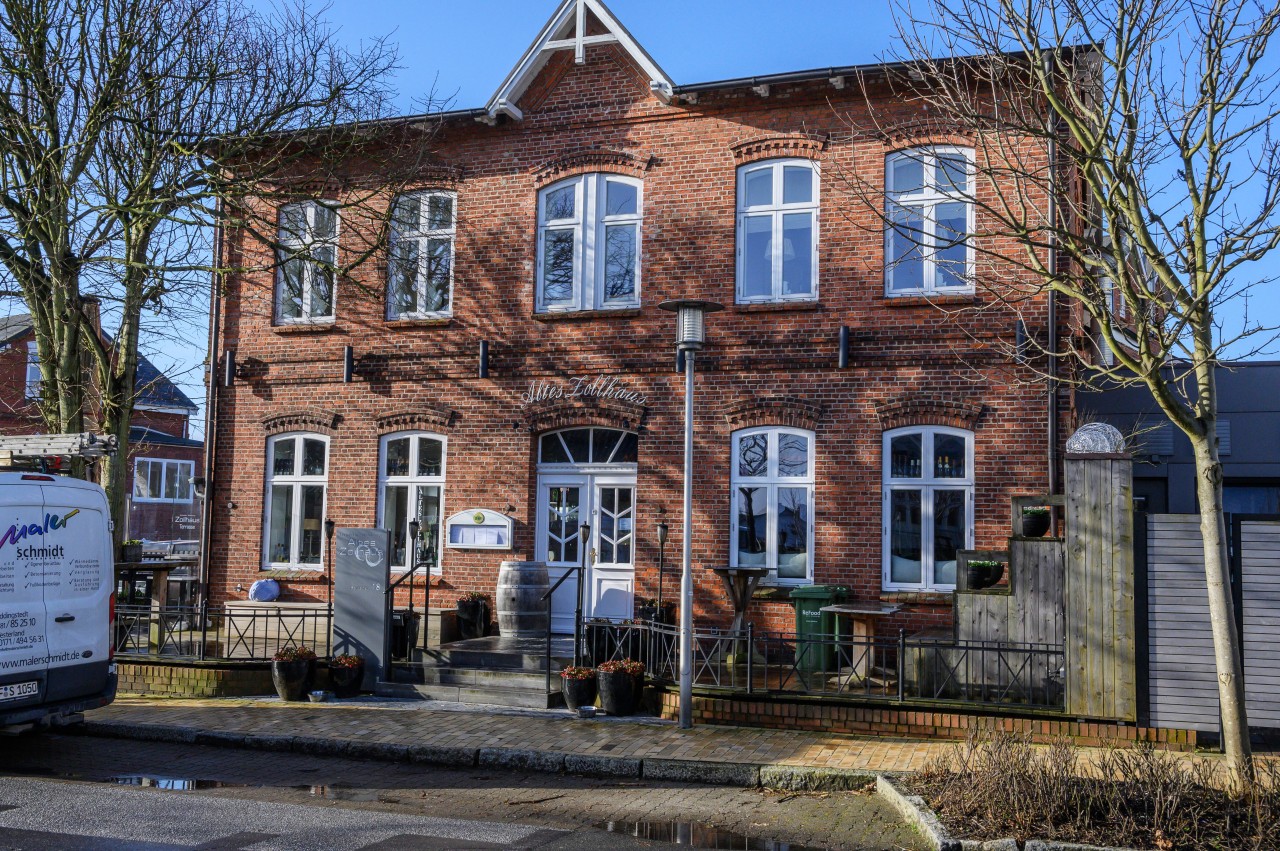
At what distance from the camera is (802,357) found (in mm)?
14516

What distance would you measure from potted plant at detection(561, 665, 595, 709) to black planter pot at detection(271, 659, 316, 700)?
3057 mm

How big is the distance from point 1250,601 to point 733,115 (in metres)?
8.74

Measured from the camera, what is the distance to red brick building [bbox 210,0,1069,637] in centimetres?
1397

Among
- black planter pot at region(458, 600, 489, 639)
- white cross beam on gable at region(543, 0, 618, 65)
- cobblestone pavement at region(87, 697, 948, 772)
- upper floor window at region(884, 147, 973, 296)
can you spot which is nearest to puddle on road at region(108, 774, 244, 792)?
cobblestone pavement at region(87, 697, 948, 772)

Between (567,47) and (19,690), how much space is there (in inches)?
415

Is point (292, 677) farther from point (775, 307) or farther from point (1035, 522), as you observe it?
point (1035, 522)

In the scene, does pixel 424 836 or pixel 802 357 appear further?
pixel 802 357

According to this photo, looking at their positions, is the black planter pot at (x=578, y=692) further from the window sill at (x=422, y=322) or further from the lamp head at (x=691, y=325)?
the window sill at (x=422, y=322)

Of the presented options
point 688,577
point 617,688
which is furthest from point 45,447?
point 688,577

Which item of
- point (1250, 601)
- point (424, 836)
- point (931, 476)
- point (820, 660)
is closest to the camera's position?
point (424, 836)

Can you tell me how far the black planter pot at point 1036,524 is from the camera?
11406mm

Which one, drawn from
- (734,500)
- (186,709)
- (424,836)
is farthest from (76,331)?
(424,836)

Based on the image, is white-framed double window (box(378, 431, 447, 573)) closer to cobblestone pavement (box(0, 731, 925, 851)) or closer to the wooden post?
cobblestone pavement (box(0, 731, 925, 851))

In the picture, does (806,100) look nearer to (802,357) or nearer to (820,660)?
(802,357)
